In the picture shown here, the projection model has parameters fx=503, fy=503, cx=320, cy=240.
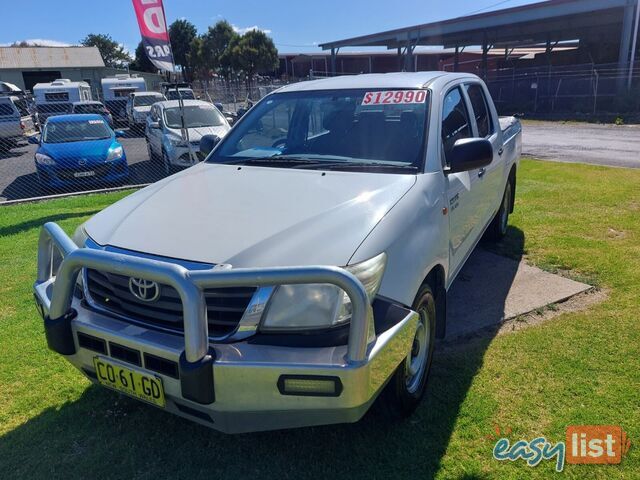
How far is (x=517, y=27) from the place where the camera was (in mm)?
29594

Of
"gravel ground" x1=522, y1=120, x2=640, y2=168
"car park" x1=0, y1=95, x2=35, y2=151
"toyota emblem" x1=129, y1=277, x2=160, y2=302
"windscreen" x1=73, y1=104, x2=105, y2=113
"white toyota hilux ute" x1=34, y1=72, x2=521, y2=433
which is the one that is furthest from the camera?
"windscreen" x1=73, y1=104, x2=105, y2=113

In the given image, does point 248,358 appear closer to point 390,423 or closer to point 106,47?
point 390,423

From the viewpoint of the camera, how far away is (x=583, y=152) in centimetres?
1245

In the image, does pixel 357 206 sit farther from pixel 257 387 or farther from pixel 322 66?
pixel 322 66

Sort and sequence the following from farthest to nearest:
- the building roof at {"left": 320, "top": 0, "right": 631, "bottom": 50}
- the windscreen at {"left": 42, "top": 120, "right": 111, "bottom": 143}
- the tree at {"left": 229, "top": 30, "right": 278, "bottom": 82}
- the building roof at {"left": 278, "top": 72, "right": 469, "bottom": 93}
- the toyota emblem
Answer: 1. the tree at {"left": 229, "top": 30, "right": 278, "bottom": 82}
2. the building roof at {"left": 320, "top": 0, "right": 631, "bottom": 50}
3. the windscreen at {"left": 42, "top": 120, "right": 111, "bottom": 143}
4. the building roof at {"left": 278, "top": 72, "right": 469, "bottom": 93}
5. the toyota emblem

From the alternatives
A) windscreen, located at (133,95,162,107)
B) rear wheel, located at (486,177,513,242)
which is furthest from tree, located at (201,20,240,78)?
rear wheel, located at (486,177,513,242)

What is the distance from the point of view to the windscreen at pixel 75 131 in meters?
10.6

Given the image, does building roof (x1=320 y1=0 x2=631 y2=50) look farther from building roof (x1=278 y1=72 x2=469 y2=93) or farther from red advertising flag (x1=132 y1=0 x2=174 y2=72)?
building roof (x1=278 y1=72 x2=469 y2=93)

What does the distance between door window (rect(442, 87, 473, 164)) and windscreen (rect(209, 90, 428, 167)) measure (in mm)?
238

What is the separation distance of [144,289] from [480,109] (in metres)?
3.60

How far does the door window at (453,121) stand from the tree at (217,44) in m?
51.6

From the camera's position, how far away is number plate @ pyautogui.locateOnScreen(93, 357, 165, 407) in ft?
7.17

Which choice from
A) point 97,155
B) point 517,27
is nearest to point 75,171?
point 97,155

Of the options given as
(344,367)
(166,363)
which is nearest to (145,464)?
(166,363)
